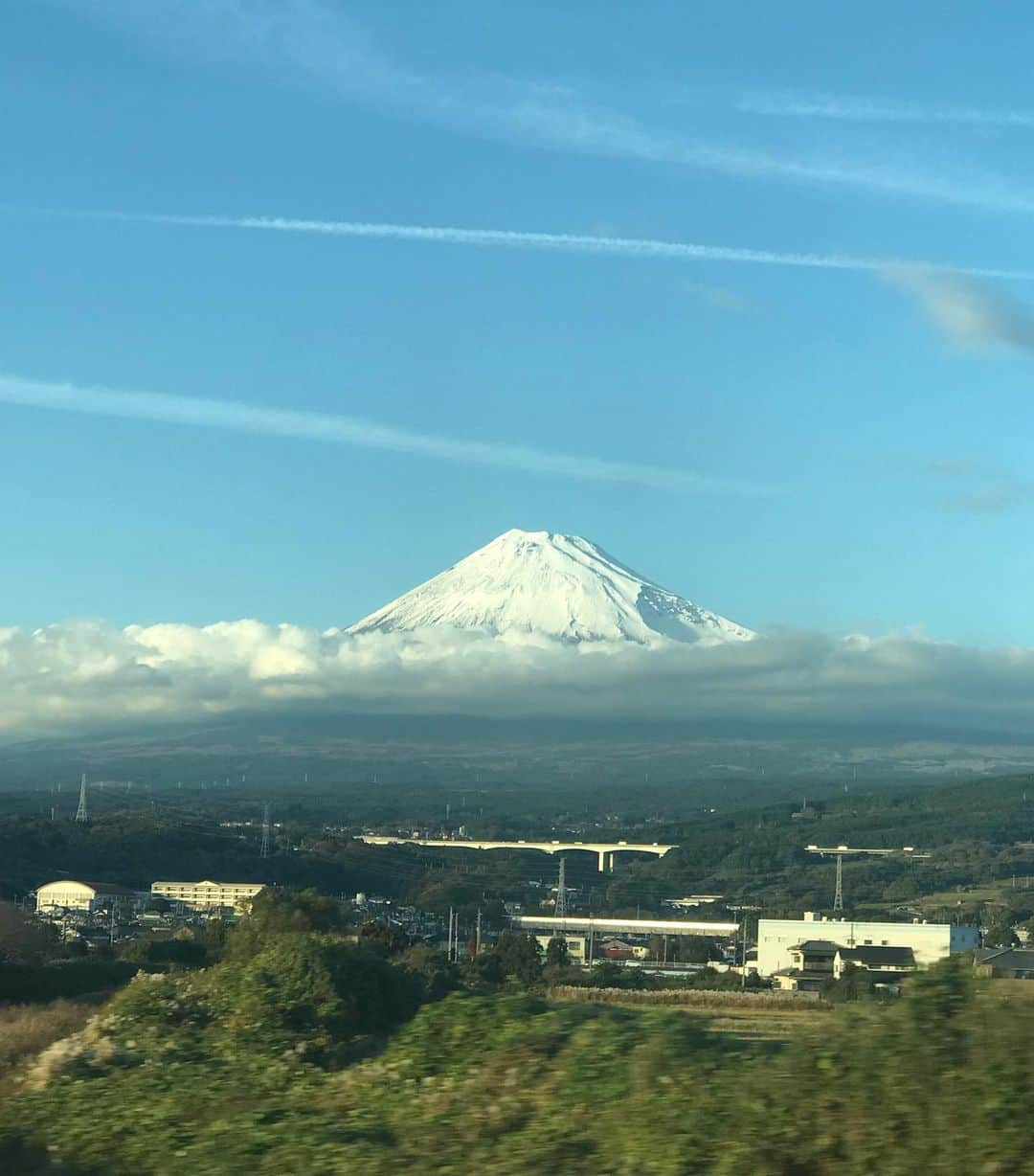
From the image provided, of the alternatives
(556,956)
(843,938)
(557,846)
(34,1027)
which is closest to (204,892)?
(556,956)

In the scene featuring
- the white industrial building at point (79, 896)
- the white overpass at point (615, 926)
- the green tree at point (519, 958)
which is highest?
the white industrial building at point (79, 896)

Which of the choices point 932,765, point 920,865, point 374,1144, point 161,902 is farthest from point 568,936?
point 932,765

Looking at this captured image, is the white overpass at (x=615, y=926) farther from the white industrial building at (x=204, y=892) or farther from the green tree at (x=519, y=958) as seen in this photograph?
the green tree at (x=519, y=958)

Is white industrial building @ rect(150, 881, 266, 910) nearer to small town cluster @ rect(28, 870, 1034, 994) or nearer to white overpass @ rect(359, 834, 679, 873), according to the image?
small town cluster @ rect(28, 870, 1034, 994)

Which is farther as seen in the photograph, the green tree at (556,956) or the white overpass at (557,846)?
the white overpass at (557,846)

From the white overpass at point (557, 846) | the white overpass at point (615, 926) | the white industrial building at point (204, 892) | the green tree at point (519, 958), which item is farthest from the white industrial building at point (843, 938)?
the white overpass at point (557, 846)

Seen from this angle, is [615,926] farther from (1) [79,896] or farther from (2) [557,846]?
(2) [557,846]
